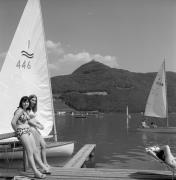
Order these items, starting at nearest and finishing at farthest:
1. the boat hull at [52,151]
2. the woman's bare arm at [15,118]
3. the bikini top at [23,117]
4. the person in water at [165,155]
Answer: the woman's bare arm at [15,118], the bikini top at [23,117], the person in water at [165,155], the boat hull at [52,151]

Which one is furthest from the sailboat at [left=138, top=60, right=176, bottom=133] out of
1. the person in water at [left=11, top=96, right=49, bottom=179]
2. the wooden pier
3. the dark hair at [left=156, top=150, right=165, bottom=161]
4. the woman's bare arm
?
the woman's bare arm

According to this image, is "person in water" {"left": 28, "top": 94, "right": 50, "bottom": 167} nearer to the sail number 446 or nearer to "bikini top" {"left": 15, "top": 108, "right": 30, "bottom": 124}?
"bikini top" {"left": 15, "top": 108, "right": 30, "bottom": 124}

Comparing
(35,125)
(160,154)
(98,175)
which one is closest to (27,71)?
(35,125)

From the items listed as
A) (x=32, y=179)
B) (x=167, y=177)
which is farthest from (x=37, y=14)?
(x=167, y=177)

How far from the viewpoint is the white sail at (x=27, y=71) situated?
36.0 ft

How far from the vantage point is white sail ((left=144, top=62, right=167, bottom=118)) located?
3650cm

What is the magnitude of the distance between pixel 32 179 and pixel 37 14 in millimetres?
6486

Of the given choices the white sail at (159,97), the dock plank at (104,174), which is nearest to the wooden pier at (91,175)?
the dock plank at (104,174)

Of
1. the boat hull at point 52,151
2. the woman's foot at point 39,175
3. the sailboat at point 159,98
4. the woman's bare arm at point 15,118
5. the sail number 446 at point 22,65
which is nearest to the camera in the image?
the woman's bare arm at point 15,118

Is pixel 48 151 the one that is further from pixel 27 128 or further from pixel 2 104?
pixel 27 128

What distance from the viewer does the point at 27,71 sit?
11.2 m

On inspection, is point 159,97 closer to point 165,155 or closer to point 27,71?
point 27,71

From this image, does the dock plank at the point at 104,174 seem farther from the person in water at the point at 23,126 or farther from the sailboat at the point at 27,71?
the sailboat at the point at 27,71

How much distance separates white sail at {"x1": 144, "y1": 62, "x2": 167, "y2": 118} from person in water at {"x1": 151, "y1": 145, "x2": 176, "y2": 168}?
30236mm
